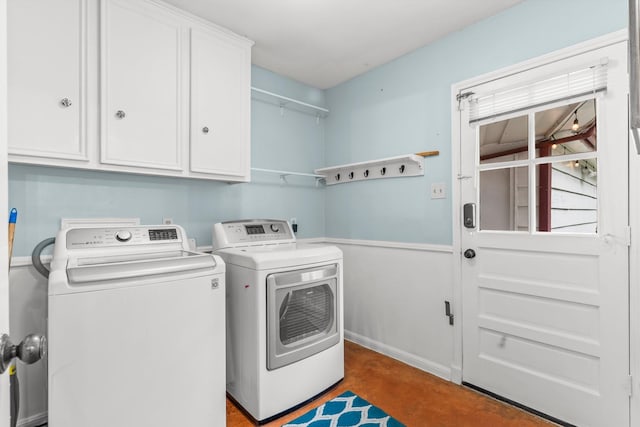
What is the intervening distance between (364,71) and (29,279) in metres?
2.79

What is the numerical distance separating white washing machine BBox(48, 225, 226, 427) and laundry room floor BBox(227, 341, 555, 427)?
47 centimetres

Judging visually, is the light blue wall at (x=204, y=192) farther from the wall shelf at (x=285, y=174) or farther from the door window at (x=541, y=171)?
the door window at (x=541, y=171)

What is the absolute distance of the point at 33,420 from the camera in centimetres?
175

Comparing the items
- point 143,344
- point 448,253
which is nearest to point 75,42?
point 143,344

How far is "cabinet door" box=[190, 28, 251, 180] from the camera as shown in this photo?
6.89 feet

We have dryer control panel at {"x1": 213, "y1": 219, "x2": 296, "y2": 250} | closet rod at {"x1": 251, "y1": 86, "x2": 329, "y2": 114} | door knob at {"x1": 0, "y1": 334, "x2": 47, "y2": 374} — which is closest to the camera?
door knob at {"x1": 0, "y1": 334, "x2": 47, "y2": 374}

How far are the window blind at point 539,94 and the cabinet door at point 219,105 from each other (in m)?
1.58

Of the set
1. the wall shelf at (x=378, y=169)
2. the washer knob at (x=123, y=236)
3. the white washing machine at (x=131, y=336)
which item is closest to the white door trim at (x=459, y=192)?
the wall shelf at (x=378, y=169)

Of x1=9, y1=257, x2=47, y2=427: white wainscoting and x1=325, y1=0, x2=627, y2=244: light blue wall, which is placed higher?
x1=325, y1=0, x2=627, y2=244: light blue wall

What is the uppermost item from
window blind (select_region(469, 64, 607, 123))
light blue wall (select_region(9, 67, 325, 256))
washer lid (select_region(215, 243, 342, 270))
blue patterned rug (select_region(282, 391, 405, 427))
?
window blind (select_region(469, 64, 607, 123))

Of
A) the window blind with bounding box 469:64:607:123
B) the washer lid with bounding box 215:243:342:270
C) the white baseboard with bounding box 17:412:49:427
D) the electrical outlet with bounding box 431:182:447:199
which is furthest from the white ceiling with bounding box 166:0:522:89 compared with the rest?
the white baseboard with bounding box 17:412:49:427

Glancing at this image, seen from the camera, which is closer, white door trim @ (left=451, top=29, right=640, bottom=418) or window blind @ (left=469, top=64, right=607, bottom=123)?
white door trim @ (left=451, top=29, right=640, bottom=418)

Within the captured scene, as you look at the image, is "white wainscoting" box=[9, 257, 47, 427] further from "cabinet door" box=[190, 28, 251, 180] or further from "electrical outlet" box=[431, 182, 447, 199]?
"electrical outlet" box=[431, 182, 447, 199]

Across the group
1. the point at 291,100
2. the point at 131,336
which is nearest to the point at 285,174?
the point at 291,100
